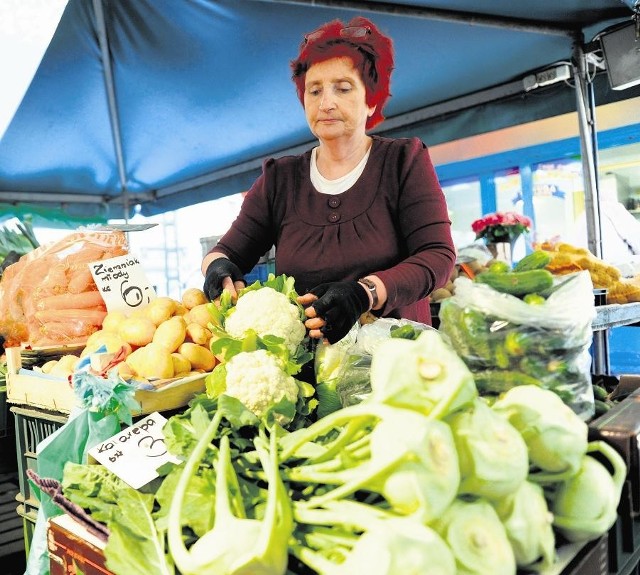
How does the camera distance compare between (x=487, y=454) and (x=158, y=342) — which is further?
(x=158, y=342)

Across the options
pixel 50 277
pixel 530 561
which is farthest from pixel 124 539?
pixel 50 277

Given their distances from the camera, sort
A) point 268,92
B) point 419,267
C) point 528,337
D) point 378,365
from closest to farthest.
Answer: point 378,365, point 528,337, point 419,267, point 268,92

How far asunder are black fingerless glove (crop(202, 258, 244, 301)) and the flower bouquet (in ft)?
9.18

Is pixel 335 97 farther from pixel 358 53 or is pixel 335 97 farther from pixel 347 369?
pixel 347 369

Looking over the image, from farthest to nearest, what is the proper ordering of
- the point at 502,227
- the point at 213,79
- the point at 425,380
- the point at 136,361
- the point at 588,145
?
the point at 213,79, the point at 502,227, the point at 588,145, the point at 136,361, the point at 425,380

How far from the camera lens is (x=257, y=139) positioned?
203 inches

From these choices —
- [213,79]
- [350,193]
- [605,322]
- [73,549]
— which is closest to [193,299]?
[350,193]

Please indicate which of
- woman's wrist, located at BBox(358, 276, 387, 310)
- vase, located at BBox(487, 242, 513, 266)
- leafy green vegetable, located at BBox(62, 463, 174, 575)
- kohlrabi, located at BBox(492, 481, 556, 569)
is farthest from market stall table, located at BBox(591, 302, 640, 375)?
leafy green vegetable, located at BBox(62, 463, 174, 575)

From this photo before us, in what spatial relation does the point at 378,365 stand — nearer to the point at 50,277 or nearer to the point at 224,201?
the point at 50,277

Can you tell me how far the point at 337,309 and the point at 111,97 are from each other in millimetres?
4105

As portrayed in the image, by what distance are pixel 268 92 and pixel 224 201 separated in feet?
7.90

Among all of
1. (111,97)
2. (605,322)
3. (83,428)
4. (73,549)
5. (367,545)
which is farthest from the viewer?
(111,97)

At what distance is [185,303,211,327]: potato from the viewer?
1.58 meters

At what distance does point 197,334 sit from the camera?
5.01ft
